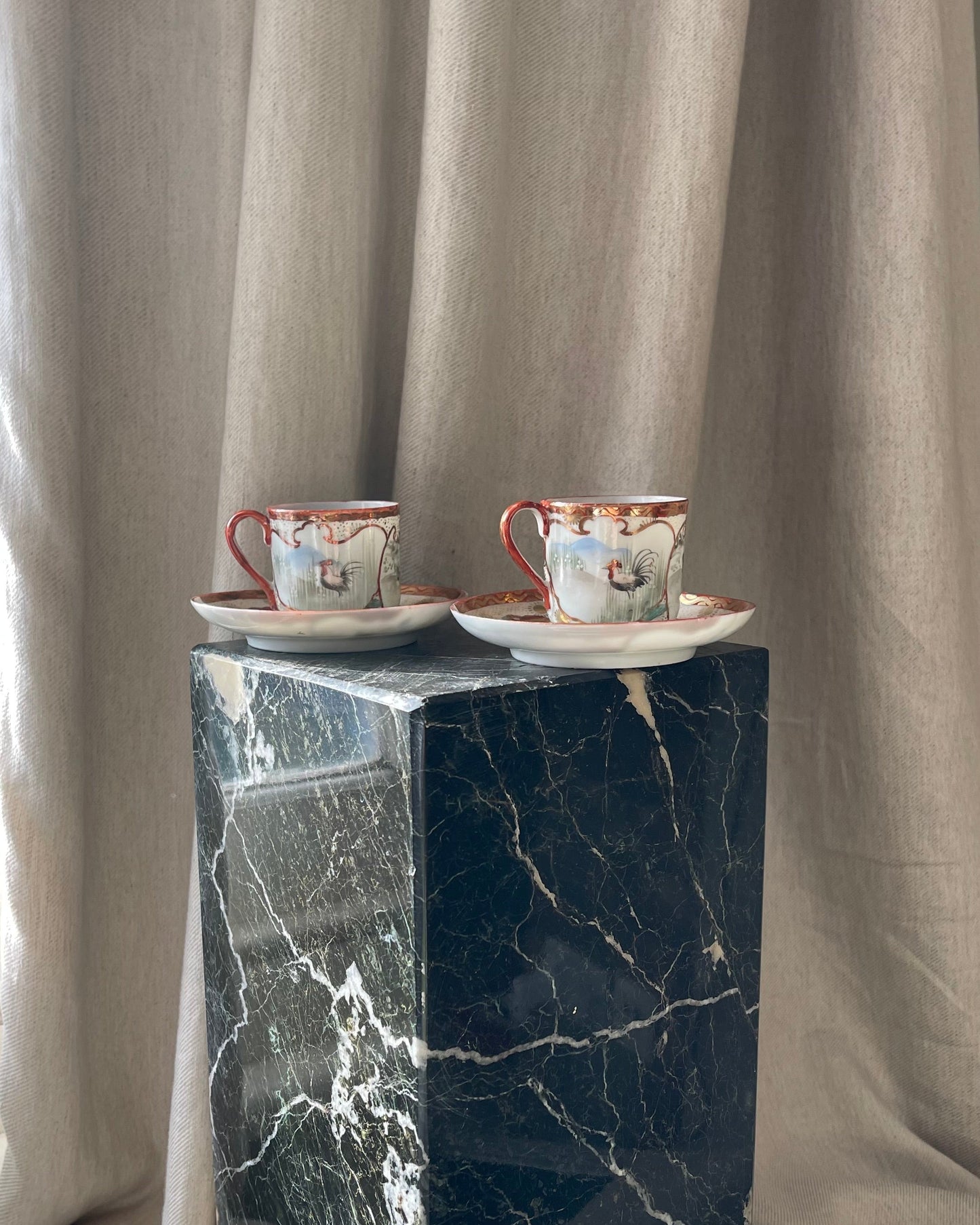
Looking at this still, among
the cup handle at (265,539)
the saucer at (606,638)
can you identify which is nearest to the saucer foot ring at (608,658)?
the saucer at (606,638)

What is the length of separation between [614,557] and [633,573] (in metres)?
0.02

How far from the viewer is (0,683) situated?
3.43ft

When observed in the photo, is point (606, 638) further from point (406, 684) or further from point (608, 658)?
point (406, 684)

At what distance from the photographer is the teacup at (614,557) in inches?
31.8

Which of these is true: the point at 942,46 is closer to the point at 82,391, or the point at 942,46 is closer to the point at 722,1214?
the point at 82,391

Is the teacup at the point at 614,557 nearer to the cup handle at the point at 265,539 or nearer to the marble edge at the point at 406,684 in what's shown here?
the marble edge at the point at 406,684

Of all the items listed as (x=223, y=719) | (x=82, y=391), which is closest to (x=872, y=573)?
(x=223, y=719)

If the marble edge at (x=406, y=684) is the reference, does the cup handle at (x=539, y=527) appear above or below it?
above

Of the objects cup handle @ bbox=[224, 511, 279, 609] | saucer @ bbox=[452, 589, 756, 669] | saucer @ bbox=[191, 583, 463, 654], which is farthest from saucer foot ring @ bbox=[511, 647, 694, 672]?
cup handle @ bbox=[224, 511, 279, 609]

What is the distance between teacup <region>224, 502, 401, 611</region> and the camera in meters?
0.89

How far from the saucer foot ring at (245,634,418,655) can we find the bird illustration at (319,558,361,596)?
4cm

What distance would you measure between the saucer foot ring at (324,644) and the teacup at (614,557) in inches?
6.2

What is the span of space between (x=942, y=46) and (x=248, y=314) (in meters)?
0.72

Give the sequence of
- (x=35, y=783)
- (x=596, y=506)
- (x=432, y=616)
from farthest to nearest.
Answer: (x=35, y=783)
(x=432, y=616)
(x=596, y=506)
